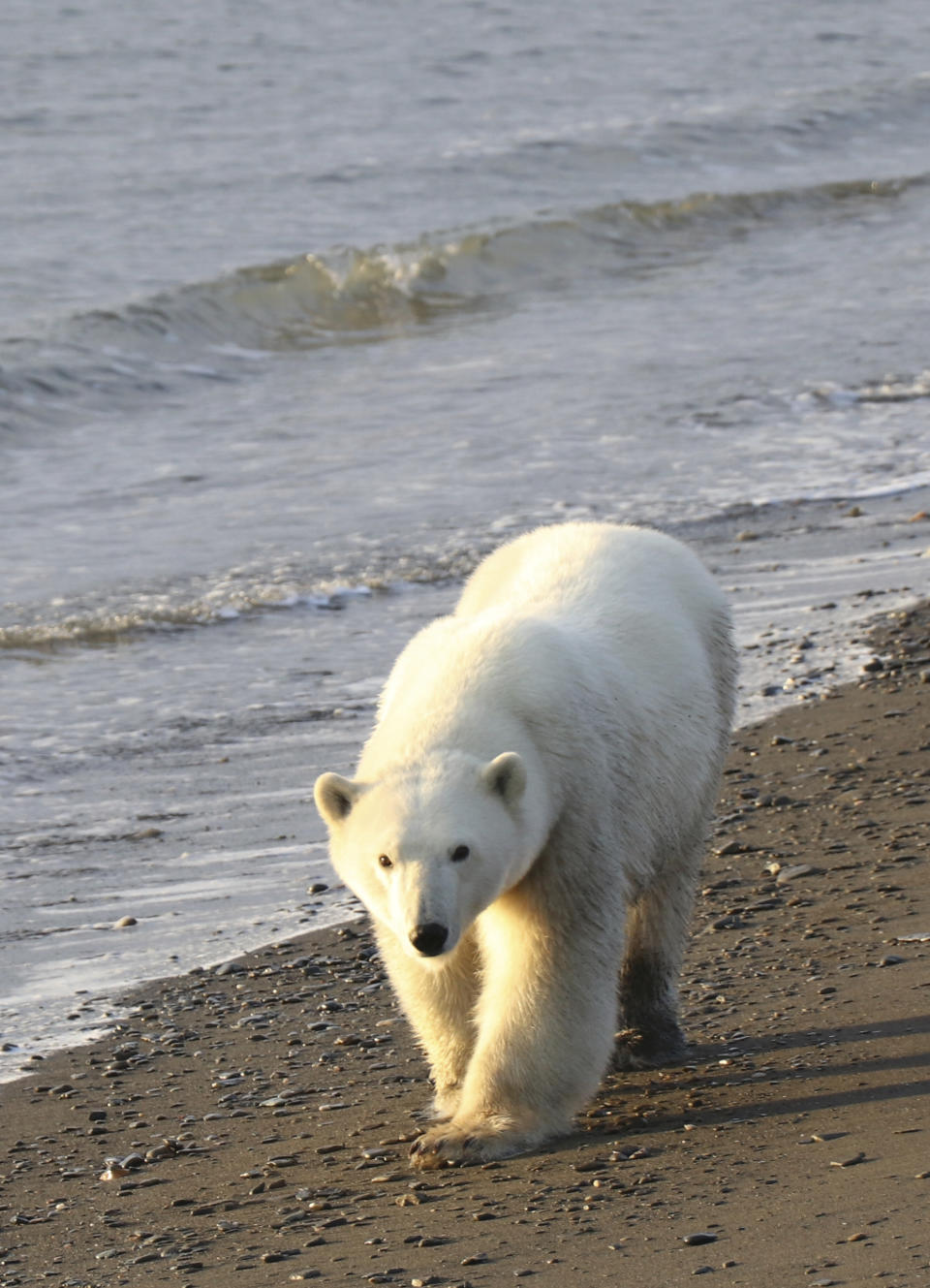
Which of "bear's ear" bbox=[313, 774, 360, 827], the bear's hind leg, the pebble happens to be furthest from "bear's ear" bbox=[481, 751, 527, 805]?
the pebble

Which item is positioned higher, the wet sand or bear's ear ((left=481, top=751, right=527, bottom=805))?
bear's ear ((left=481, top=751, right=527, bottom=805))

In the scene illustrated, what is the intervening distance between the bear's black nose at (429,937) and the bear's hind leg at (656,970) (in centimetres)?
115

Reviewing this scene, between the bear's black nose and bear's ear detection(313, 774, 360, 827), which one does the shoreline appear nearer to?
bear's ear detection(313, 774, 360, 827)

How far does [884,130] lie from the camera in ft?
100

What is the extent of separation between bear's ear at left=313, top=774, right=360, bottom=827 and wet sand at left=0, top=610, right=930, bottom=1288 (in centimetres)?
80

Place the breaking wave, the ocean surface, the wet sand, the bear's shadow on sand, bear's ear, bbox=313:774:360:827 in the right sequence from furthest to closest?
1. the breaking wave
2. the ocean surface
3. the bear's shadow on sand
4. bear's ear, bbox=313:774:360:827
5. the wet sand

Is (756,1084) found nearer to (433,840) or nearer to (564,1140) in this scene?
(564,1140)

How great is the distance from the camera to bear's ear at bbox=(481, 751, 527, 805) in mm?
4051

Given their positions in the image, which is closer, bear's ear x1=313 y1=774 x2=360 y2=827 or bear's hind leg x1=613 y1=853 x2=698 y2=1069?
bear's ear x1=313 y1=774 x2=360 y2=827

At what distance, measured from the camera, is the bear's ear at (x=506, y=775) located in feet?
13.3

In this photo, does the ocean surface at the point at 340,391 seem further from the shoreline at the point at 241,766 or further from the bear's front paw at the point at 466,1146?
the bear's front paw at the point at 466,1146

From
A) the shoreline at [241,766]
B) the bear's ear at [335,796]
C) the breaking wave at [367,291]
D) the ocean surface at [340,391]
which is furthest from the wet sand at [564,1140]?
the breaking wave at [367,291]

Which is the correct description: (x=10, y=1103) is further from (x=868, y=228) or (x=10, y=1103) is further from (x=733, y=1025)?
(x=868, y=228)

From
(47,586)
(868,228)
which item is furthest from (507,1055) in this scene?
(868,228)
